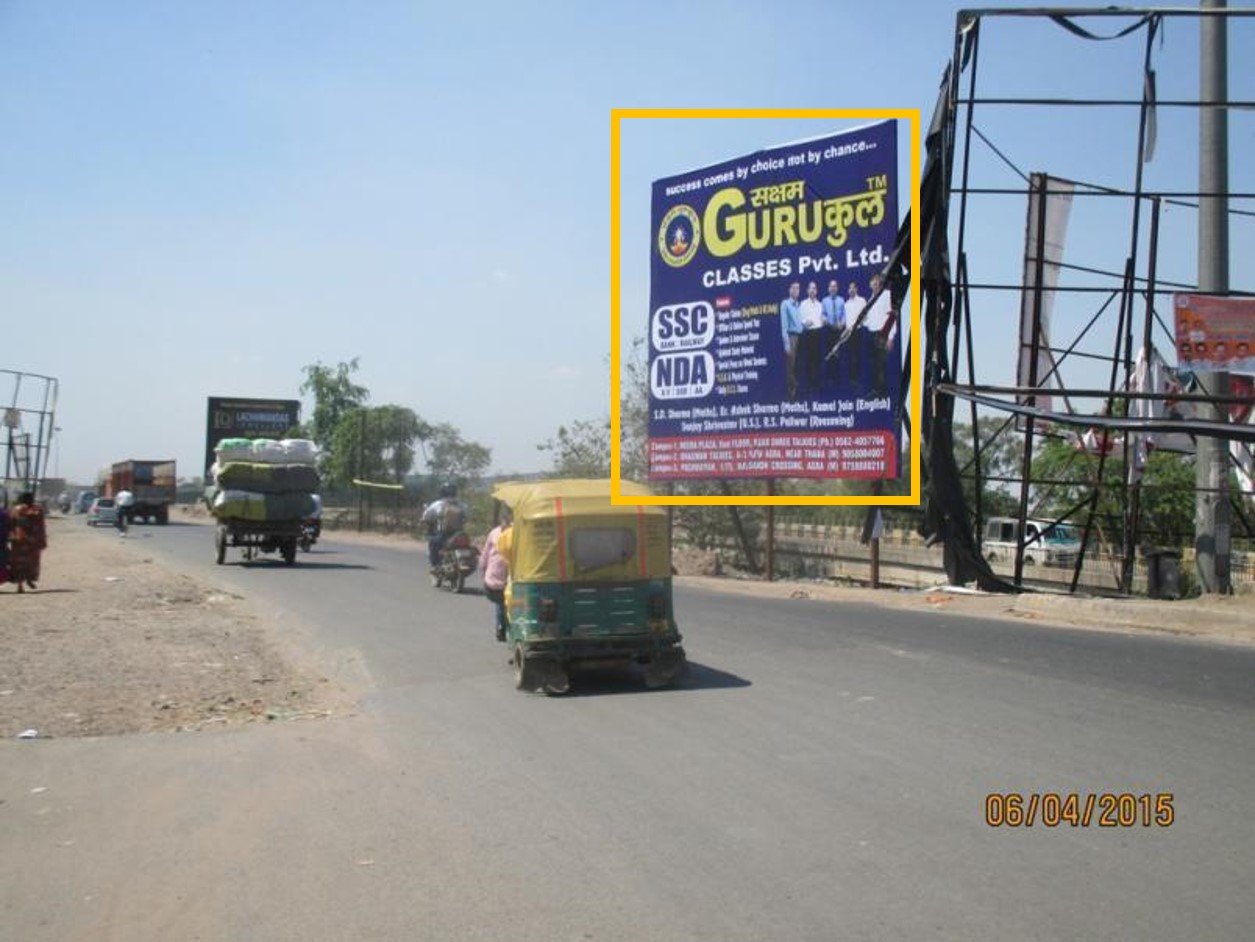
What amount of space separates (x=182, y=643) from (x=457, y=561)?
6181 mm

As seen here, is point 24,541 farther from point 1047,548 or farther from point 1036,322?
point 1047,548

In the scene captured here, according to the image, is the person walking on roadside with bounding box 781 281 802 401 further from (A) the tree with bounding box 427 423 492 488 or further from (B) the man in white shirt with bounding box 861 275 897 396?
(A) the tree with bounding box 427 423 492 488

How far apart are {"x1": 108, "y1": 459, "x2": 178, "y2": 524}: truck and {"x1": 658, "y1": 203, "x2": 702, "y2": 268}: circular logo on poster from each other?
146 feet

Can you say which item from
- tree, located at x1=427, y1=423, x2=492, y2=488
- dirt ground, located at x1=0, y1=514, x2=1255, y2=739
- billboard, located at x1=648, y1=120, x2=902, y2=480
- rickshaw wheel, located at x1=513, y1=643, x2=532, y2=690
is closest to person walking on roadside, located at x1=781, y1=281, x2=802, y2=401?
billboard, located at x1=648, y1=120, x2=902, y2=480

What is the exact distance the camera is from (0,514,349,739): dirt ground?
9.01 meters

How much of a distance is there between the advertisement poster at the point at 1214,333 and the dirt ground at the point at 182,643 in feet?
12.1

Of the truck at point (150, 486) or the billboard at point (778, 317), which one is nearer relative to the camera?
the billboard at point (778, 317)

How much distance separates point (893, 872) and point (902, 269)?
15254 mm

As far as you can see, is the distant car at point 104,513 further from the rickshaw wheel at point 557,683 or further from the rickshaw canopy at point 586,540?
the rickshaw wheel at point 557,683

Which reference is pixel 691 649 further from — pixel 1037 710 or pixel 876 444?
pixel 876 444

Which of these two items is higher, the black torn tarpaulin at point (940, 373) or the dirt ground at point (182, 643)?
the black torn tarpaulin at point (940, 373)

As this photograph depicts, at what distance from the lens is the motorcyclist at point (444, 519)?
19.1 metres
